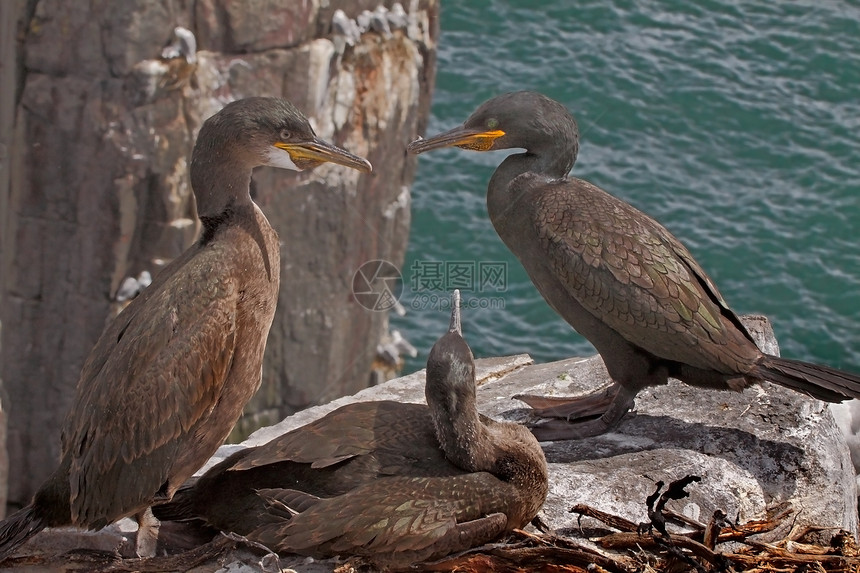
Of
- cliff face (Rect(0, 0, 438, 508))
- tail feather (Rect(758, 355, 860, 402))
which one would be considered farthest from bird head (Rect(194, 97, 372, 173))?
cliff face (Rect(0, 0, 438, 508))

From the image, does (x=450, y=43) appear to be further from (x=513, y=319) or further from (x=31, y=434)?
(x=31, y=434)

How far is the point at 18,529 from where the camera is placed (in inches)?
168

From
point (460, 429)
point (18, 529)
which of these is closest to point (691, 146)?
point (460, 429)

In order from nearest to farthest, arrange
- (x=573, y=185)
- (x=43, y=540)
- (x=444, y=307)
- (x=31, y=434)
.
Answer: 1. (x=43, y=540)
2. (x=573, y=185)
3. (x=31, y=434)
4. (x=444, y=307)

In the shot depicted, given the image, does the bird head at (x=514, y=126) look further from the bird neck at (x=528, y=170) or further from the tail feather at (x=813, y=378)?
the tail feather at (x=813, y=378)

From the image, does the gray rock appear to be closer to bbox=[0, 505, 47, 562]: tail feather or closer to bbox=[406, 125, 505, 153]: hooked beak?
bbox=[0, 505, 47, 562]: tail feather

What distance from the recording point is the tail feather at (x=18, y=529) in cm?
421

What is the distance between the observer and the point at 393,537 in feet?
13.4

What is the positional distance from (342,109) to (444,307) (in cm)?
388

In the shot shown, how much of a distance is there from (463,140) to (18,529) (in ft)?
9.04

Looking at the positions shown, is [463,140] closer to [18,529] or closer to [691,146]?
[18,529]

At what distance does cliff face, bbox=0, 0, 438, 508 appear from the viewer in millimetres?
12047

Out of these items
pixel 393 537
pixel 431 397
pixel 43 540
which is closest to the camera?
pixel 393 537

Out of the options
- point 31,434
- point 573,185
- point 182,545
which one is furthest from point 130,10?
point 182,545
